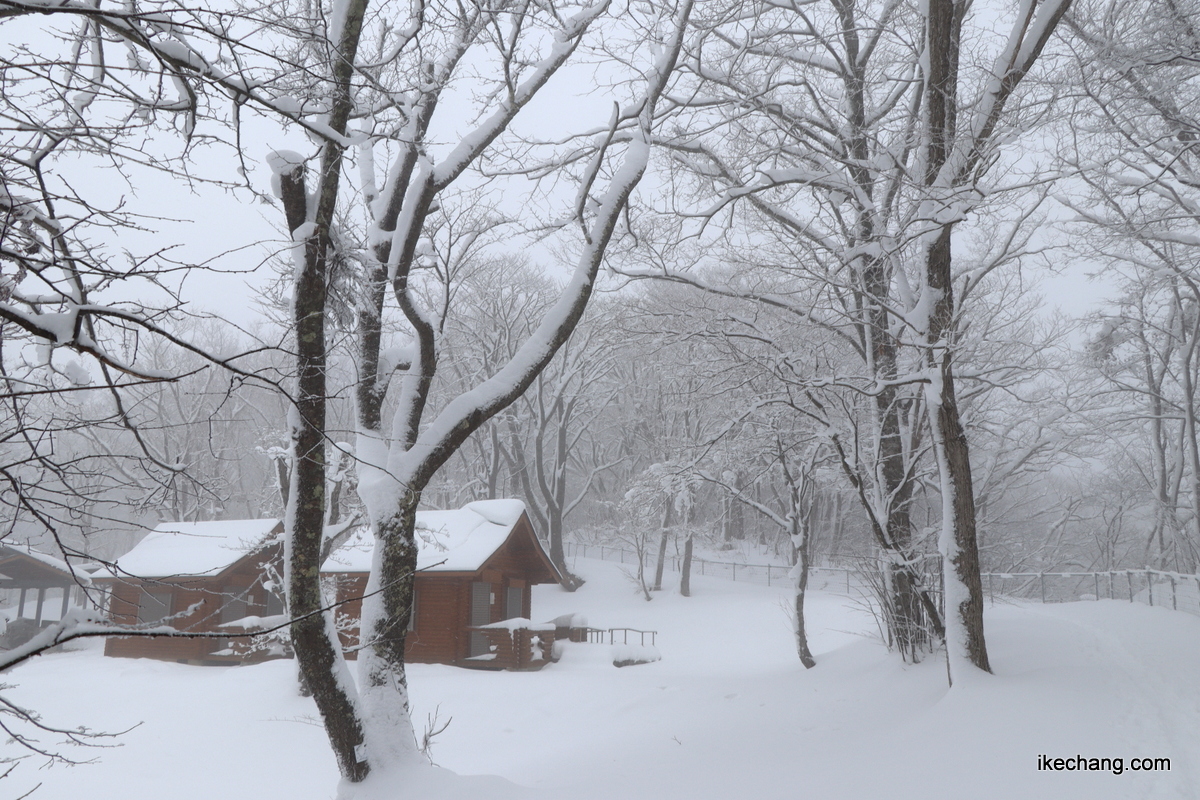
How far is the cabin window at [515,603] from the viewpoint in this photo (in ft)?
72.3

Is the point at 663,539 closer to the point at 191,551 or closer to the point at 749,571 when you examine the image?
the point at 749,571

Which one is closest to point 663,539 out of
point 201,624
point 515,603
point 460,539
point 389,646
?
point 515,603

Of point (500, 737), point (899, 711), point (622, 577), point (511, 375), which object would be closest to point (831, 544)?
Result: point (622, 577)

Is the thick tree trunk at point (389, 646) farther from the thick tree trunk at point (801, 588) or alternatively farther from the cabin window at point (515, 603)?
the cabin window at point (515, 603)

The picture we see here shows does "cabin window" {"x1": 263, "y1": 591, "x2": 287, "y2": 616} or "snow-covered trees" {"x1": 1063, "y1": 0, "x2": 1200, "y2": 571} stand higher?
"snow-covered trees" {"x1": 1063, "y1": 0, "x2": 1200, "y2": 571}

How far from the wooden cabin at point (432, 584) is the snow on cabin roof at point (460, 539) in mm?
27

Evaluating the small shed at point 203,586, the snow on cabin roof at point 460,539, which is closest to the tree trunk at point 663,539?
the snow on cabin roof at point 460,539

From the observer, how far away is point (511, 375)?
712cm

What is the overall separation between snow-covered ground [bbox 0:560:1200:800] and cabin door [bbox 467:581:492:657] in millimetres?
1938

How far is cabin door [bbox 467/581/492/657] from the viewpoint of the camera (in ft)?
66.3

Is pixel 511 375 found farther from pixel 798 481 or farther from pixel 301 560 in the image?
pixel 798 481

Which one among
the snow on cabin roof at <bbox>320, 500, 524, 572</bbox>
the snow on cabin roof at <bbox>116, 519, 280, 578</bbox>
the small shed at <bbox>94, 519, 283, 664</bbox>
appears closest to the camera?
the snow on cabin roof at <bbox>320, 500, 524, 572</bbox>

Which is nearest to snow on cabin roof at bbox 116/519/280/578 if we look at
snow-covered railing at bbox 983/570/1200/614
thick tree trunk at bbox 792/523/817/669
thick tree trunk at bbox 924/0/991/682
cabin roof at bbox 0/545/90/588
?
cabin roof at bbox 0/545/90/588

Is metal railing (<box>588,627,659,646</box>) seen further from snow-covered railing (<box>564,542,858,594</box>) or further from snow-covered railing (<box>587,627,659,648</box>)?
snow-covered railing (<box>564,542,858,594</box>)
